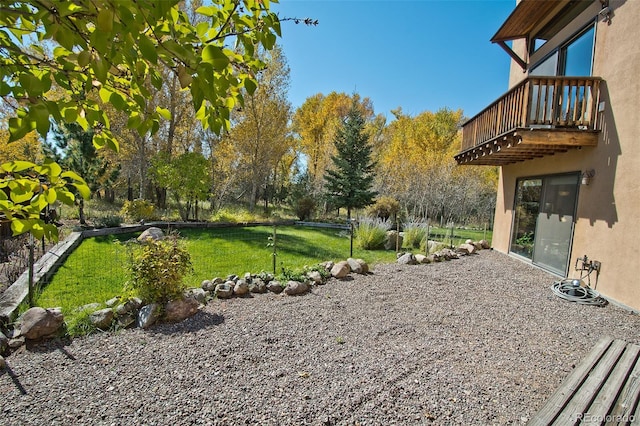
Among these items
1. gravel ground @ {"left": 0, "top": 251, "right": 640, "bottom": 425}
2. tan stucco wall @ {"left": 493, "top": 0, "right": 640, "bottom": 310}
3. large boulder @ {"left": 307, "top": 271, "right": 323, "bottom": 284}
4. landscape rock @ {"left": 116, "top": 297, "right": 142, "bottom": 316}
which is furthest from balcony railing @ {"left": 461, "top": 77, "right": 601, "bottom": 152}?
landscape rock @ {"left": 116, "top": 297, "right": 142, "bottom": 316}

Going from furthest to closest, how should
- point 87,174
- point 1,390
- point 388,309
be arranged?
point 87,174, point 388,309, point 1,390

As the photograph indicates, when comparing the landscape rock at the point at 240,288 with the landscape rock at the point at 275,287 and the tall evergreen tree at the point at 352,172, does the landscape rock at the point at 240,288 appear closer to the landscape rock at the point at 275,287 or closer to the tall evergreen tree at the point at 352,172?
the landscape rock at the point at 275,287

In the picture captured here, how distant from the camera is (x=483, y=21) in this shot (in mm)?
8375

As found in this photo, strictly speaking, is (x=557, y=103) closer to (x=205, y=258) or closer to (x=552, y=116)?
(x=552, y=116)

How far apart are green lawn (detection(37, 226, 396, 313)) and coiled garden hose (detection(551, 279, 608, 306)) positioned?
304 cm

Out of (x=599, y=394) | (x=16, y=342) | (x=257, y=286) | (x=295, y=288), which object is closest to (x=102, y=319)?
(x=16, y=342)

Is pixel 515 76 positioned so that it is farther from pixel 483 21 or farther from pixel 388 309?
pixel 388 309

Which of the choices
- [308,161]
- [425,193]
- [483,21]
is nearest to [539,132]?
[483,21]

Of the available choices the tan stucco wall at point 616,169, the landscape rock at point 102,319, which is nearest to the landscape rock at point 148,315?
the landscape rock at point 102,319

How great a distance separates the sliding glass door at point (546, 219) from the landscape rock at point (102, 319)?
273 inches

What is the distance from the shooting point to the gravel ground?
2.04 meters

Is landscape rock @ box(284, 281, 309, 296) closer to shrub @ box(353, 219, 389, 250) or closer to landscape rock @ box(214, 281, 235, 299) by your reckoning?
landscape rock @ box(214, 281, 235, 299)

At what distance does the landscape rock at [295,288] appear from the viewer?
4.34 meters

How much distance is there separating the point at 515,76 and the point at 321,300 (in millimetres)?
8004
